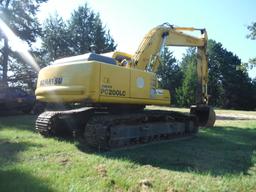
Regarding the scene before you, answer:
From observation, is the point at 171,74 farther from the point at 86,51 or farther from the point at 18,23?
the point at 18,23

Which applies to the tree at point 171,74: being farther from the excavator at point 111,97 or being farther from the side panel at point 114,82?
the side panel at point 114,82

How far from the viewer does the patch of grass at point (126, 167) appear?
5.34m

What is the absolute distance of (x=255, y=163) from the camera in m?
7.46

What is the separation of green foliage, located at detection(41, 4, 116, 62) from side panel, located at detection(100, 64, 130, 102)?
2702 cm

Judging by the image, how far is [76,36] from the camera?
37656 mm

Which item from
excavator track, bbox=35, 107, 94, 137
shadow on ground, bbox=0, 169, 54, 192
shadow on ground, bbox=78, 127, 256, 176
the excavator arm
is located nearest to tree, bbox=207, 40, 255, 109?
the excavator arm

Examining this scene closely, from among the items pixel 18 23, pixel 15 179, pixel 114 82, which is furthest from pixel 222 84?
pixel 15 179

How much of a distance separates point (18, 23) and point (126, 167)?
22.4 meters

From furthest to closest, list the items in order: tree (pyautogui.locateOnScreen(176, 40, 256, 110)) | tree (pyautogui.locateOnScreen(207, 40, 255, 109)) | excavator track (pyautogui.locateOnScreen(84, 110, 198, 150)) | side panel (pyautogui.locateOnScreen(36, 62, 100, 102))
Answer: tree (pyautogui.locateOnScreen(207, 40, 255, 109)) → tree (pyautogui.locateOnScreen(176, 40, 256, 110)) → excavator track (pyautogui.locateOnScreen(84, 110, 198, 150)) → side panel (pyautogui.locateOnScreen(36, 62, 100, 102))

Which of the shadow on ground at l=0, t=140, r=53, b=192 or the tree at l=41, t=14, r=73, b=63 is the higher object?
the tree at l=41, t=14, r=73, b=63

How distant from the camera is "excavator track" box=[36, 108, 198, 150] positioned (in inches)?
326

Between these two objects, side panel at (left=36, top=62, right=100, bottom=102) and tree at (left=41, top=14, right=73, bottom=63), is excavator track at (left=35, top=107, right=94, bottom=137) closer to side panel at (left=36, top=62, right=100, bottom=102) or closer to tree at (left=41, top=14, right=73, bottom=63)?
side panel at (left=36, top=62, right=100, bottom=102)

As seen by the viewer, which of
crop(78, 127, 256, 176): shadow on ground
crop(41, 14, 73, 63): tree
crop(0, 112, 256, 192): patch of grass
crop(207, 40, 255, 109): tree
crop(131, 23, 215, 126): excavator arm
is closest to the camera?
crop(0, 112, 256, 192): patch of grass

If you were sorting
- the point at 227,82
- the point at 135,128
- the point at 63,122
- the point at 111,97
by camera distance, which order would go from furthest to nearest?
the point at 227,82, the point at 63,122, the point at 135,128, the point at 111,97
